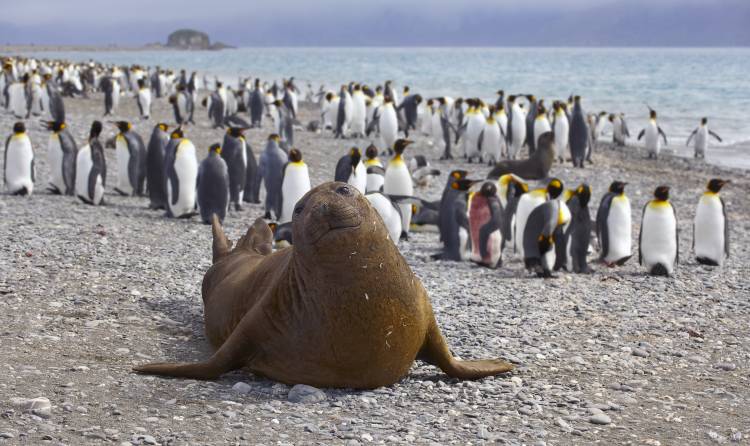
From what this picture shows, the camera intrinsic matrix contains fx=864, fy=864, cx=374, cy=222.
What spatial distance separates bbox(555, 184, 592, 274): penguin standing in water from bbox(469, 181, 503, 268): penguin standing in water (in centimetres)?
75

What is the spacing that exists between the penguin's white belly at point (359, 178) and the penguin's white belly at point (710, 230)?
13.7 feet

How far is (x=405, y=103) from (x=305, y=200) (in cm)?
2250

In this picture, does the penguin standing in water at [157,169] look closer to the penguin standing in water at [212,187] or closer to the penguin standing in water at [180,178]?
the penguin standing in water at [180,178]

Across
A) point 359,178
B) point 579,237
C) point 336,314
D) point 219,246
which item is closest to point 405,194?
point 359,178

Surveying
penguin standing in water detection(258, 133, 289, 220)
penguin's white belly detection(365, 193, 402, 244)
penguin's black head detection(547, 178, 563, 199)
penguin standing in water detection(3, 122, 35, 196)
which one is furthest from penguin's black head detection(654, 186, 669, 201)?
penguin standing in water detection(3, 122, 35, 196)

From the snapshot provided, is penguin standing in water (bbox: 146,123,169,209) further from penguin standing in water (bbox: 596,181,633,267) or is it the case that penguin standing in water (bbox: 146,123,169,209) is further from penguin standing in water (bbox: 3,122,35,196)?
penguin standing in water (bbox: 596,181,633,267)

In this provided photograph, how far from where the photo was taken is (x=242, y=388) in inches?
176

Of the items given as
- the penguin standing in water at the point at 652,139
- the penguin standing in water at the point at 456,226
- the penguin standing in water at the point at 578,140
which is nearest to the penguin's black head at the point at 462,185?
the penguin standing in water at the point at 456,226

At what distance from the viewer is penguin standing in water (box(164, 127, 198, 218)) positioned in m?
11.5

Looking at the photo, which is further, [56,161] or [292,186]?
[56,161]

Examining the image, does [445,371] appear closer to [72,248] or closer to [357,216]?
[357,216]

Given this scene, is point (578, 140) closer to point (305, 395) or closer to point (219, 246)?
point (219, 246)

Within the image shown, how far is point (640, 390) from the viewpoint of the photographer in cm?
504

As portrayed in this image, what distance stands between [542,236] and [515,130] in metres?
13.2
